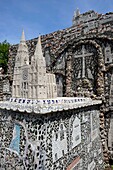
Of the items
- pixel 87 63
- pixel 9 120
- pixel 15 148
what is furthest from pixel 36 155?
pixel 87 63

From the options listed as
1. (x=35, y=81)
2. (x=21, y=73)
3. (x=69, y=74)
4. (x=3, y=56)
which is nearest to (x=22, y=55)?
(x=21, y=73)

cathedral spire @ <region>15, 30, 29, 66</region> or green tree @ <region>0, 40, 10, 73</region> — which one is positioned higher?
green tree @ <region>0, 40, 10, 73</region>

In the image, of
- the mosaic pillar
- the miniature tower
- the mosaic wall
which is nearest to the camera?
the mosaic wall

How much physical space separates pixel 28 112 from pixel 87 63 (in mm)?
5702

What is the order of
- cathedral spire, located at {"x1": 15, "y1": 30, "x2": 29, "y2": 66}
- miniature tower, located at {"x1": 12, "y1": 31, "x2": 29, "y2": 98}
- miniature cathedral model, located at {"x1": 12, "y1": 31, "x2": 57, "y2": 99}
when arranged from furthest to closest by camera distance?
cathedral spire, located at {"x1": 15, "y1": 30, "x2": 29, "y2": 66} → miniature tower, located at {"x1": 12, "y1": 31, "x2": 29, "y2": 98} → miniature cathedral model, located at {"x1": 12, "y1": 31, "x2": 57, "y2": 99}

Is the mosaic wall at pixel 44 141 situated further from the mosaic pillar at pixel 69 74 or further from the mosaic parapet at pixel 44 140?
the mosaic pillar at pixel 69 74

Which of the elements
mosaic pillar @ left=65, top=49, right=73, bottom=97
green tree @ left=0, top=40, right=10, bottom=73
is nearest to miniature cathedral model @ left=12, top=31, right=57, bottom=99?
mosaic pillar @ left=65, top=49, right=73, bottom=97

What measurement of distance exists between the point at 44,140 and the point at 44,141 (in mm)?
21

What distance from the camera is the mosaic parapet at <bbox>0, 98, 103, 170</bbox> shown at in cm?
365

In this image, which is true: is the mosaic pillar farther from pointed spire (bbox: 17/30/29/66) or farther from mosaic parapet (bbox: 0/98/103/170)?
pointed spire (bbox: 17/30/29/66)

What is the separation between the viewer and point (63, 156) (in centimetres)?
432

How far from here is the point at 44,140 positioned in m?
3.65

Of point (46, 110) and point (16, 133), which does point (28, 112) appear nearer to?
point (46, 110)

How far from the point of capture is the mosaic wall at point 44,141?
3.65 meters
